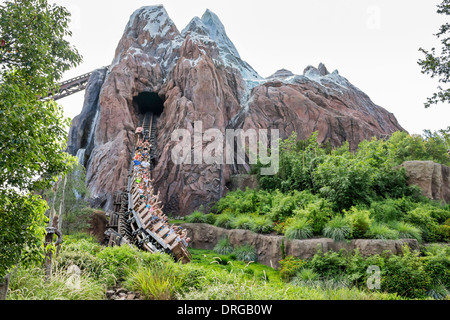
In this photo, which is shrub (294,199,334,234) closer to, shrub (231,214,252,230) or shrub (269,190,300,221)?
shrub (269,190,300,221)

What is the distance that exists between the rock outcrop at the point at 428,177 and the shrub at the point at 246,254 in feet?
28.7

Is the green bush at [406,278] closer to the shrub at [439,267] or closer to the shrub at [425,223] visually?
the shrub at [439,267]

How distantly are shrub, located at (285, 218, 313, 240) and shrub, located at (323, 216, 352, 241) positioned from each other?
535 millimetres

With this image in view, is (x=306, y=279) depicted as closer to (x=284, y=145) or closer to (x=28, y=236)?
(x=28, y=236)

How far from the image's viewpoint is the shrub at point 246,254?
10.9 meters

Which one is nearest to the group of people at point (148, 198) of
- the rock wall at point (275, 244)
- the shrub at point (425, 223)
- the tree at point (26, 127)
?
the rock wall at point (275, 244)

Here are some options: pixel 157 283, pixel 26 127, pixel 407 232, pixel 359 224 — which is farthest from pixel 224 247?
pixel 26 127

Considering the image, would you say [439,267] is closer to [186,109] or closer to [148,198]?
[148,198]

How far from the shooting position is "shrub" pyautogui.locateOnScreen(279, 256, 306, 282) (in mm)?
8445

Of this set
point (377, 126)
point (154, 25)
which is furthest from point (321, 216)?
point (154, 25)

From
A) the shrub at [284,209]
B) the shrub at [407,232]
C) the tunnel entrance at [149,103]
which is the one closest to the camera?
the shrub at [407,232]

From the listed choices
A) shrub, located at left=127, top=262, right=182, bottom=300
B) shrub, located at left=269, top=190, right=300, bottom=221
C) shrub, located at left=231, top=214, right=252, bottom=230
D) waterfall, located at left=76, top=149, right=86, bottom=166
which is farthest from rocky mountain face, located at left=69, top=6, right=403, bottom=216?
shrub, located at left=127, top=262, right=182, bottom=300

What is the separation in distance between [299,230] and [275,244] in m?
→ 1.06
